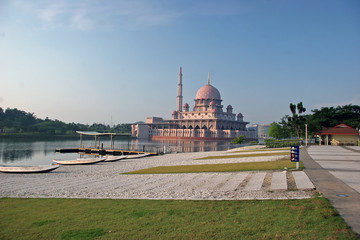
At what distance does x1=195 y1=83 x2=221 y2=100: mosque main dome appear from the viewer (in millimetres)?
106475

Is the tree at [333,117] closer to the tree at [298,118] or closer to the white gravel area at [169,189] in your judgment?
the tree at [298,118]

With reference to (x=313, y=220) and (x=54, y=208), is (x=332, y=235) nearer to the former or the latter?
(x=313, y=220)

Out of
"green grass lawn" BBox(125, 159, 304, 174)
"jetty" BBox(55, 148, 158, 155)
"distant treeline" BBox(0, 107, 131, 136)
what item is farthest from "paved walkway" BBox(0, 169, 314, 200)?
"distant treeline" BBox(0, 107, 131, 136)

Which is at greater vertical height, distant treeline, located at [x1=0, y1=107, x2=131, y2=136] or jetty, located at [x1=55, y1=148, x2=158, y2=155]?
distant treeline, located at [x1=0, y1=107, x2=131, y2=136]

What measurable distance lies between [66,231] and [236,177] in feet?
27.8

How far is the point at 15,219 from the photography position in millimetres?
8391

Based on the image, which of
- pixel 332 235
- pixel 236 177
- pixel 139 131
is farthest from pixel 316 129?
pixel 139 131

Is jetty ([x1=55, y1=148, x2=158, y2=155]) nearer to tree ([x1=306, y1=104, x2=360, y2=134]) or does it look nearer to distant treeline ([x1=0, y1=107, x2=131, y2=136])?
tree ([x1=306, y1=104, x2=360, y2=134])

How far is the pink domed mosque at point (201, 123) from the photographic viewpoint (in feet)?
321

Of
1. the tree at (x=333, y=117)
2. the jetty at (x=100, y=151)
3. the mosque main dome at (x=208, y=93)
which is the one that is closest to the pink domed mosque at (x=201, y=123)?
the mosque main dome at (x=208, y=93)

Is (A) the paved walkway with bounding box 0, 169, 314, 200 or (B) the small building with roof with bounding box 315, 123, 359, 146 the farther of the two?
(B) the small building with roof with bounding box 315, 123, 359, 146

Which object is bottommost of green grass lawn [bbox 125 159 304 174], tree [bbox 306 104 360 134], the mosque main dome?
green grass lawn [bbox 125 159 304 174]

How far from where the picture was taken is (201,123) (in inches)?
4107

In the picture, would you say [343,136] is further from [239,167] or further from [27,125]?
[27,125]
